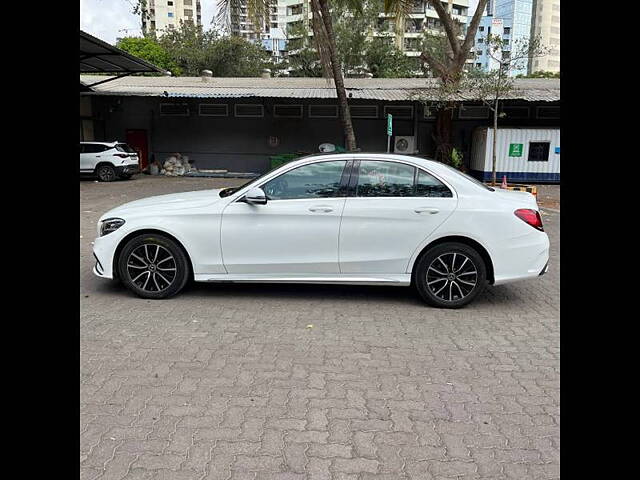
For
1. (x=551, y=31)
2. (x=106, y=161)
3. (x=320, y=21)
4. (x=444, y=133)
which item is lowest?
(x=106, y=161)

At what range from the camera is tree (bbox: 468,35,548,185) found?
1489cm

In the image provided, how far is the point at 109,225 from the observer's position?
5.37m

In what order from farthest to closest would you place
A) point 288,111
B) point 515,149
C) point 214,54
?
point 214,54 → point 288,111 → point 515,149

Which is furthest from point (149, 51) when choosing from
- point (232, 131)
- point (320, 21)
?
point (320, 21)

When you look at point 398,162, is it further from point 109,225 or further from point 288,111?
point 288,111

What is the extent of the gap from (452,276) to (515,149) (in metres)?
15.7

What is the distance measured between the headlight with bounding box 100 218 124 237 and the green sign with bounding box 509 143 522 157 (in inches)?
673

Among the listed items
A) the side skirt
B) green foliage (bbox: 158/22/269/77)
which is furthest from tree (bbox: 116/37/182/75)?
the side skirt

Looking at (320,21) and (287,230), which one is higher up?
(320,21)

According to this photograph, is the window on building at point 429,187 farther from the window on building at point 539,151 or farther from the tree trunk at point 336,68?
the window on building at point 539,151

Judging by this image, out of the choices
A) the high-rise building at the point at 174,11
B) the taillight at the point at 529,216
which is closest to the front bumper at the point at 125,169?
the taillight at the point at 529,216

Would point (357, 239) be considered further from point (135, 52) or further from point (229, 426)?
point (135, 52)

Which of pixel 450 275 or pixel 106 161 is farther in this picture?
pixel 106 161

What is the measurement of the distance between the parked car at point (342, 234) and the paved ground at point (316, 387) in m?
0.34
